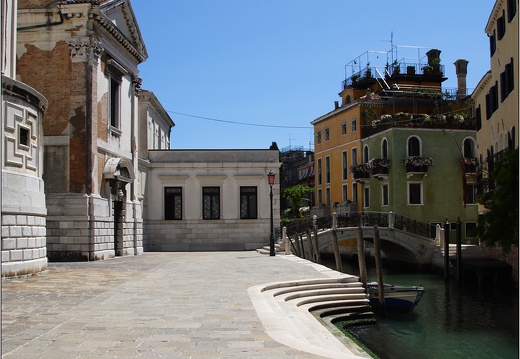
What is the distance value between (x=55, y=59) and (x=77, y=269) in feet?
26.9

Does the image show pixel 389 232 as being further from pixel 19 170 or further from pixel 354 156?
pixel 19 170

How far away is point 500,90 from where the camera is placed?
84.0 feet

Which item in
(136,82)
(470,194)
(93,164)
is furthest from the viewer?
(470,194)

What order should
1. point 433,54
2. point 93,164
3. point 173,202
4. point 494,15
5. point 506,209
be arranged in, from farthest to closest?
point 433,54
point 173,202
point 494,15
point 93,164
point 506,209

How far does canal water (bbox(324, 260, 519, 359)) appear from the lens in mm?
14164

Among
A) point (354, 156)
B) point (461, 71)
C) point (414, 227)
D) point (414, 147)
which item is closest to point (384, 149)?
point (414, 147)

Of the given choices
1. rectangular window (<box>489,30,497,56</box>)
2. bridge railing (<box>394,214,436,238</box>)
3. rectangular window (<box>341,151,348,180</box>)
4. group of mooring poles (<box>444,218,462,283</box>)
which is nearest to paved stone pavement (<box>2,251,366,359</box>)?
group of mooring poles (<box>444,218,462,283</box>)

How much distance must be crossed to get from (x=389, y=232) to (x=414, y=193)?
621cm

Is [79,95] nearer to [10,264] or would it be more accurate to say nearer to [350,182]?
[10,264]

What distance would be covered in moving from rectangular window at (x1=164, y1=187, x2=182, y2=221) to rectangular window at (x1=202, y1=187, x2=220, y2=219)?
130 cm

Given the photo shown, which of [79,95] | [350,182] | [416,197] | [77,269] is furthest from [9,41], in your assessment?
[350,182]

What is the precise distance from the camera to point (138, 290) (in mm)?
12891

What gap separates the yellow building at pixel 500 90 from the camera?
2286cm

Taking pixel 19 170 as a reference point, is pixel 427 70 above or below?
above
